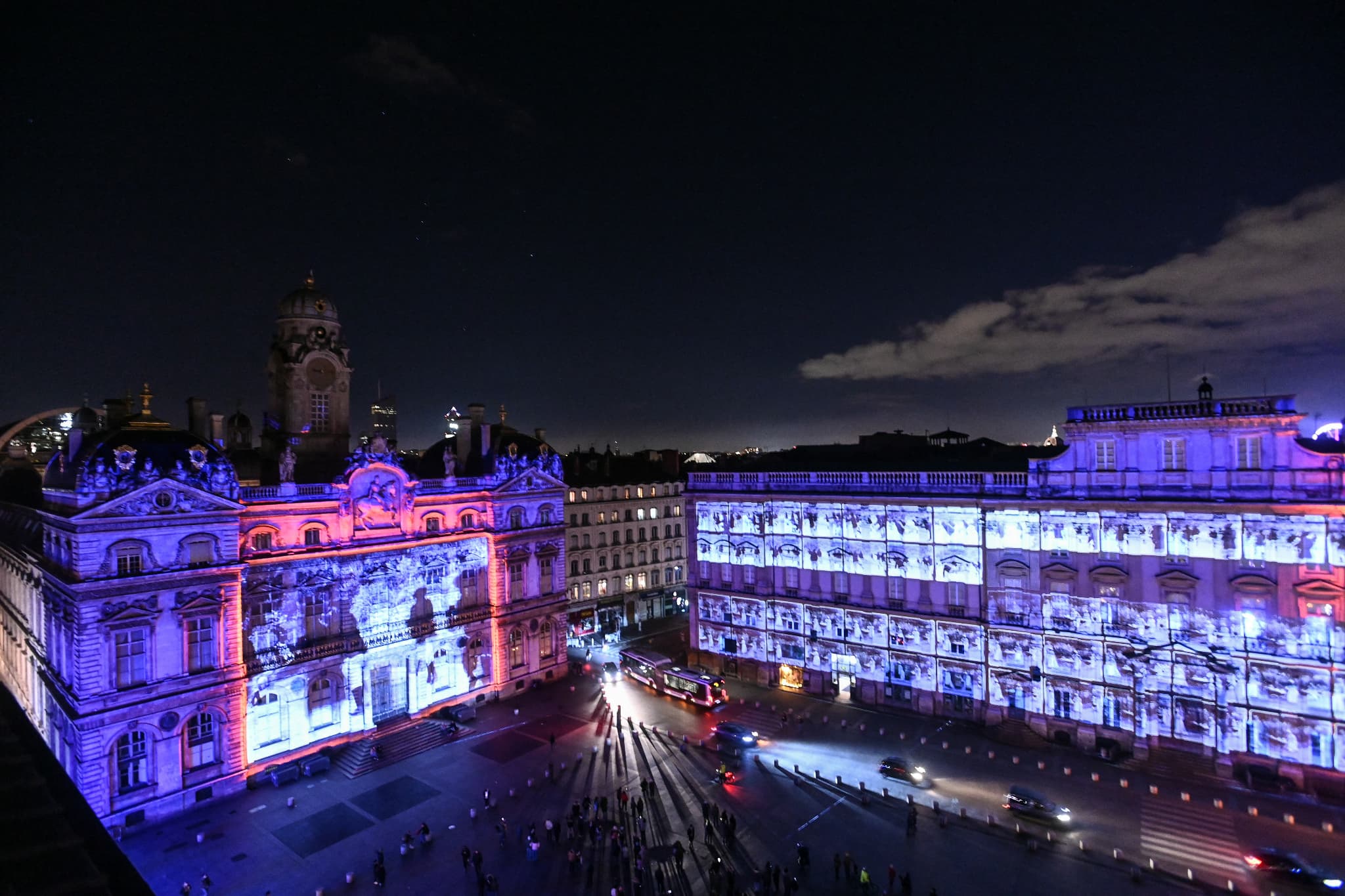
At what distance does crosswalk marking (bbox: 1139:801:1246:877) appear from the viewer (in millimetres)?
30125

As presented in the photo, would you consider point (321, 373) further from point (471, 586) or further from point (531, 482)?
point (471, 586)

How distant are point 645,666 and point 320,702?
76.7 ft

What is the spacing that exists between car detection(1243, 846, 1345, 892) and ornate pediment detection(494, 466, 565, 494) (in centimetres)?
4785

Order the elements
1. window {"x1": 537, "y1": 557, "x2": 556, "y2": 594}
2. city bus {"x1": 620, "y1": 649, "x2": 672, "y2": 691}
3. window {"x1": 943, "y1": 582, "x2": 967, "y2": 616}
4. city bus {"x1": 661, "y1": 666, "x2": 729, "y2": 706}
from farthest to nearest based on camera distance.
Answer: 1. window {"x1": 537, "y1": 557, "x2": 556, "y2": 594}
2. city bus {"x1": 620, "y1": 649, "x2": 672, "y2": 691}
3. city bus {"x1": 661, "y1": 666, "x2": 729, "y2": 706}
4. window {"x1": 943, "y1": 582, "x2": 967, "y2": 616}

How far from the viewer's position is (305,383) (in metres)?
55.6

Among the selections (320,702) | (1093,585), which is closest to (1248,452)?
(1093,585)

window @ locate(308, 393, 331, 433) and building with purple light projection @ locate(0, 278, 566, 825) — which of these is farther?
window @ locate(308, 393, 331, 433)

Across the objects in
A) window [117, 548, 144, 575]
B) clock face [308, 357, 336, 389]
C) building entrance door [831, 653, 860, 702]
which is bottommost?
building entrance door [831, 653, 860, 702]

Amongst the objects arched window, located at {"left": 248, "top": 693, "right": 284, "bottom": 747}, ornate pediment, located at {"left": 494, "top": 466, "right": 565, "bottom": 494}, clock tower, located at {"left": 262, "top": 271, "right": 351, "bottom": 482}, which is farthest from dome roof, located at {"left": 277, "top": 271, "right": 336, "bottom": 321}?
arched window, located at {"left": 248, "top": 693, "right": 284, "bottom": 747}

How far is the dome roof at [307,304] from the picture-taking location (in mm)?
55062

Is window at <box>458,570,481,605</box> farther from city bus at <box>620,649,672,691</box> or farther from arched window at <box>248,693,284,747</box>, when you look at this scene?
arched window at <box>248,693,284,747</box>

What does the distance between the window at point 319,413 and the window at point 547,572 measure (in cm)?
2068

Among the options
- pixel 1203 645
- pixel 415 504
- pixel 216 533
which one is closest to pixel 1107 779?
pixel 1203 645

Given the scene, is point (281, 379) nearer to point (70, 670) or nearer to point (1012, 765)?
point (70, 670)
